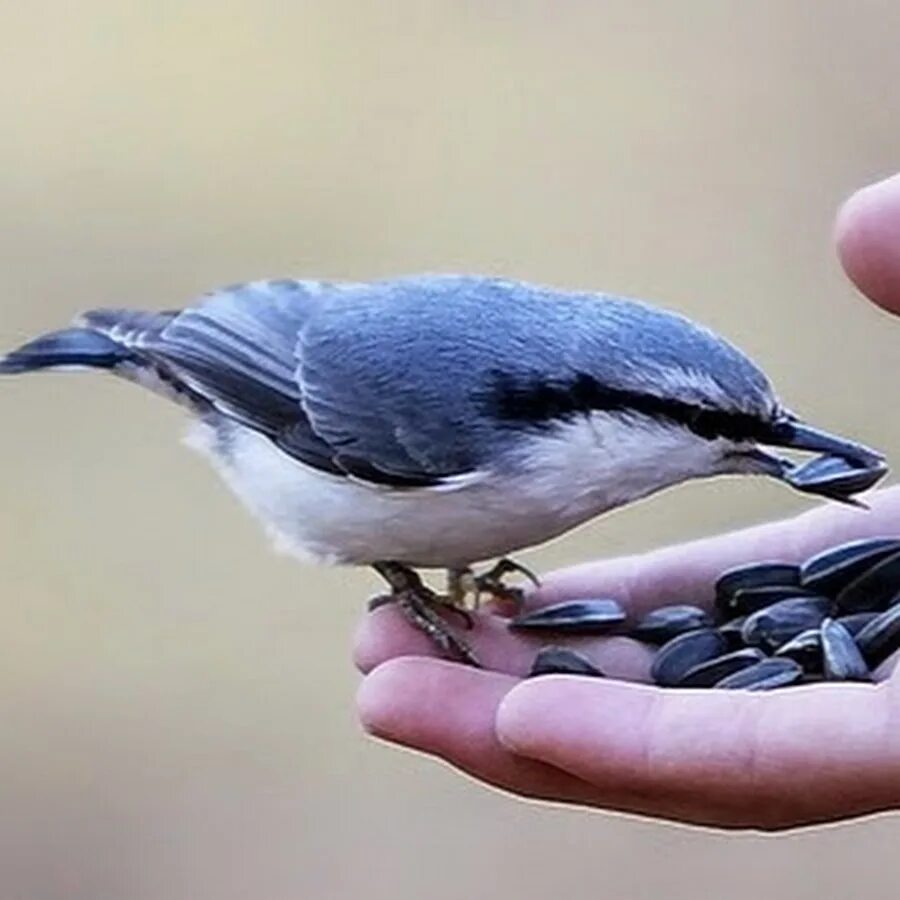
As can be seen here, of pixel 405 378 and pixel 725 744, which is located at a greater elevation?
pixel 405 378

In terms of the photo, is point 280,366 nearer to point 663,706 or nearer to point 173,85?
point 663,706

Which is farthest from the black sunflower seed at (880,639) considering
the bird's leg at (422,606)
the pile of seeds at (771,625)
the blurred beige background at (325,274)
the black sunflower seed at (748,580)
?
the blurred beige background at (325,274)

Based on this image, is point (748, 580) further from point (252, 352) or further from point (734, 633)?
point (252, 352)

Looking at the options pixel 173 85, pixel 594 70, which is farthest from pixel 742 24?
pixel 173 85

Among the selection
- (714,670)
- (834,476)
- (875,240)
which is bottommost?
(714,670)

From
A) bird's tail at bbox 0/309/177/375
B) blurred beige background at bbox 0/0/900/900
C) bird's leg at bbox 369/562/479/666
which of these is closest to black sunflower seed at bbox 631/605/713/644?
bird's leg at bbox 369/562/479/666

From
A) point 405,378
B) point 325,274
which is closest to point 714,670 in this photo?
point 405,378
